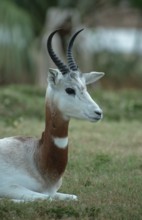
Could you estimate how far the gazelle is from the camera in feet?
25.8

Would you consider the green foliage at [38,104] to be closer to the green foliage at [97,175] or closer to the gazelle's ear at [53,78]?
the green foliage at [97,175]

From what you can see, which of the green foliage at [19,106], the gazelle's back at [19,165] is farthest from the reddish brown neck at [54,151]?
the green foliage at [19,106]

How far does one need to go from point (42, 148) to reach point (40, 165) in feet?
0.57

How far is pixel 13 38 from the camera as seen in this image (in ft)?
67.9

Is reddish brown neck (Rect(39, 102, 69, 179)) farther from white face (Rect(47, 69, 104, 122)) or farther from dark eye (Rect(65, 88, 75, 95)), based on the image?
dark eye (Rect(65, 88, 75, 95))

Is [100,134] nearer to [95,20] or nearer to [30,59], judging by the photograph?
[30,59]

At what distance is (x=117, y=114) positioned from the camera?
15.4 metres

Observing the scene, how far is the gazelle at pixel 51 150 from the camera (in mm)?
7871

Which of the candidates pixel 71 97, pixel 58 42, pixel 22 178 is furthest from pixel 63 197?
pixel 58 42

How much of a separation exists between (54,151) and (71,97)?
541mm

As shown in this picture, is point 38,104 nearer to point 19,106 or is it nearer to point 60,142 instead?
point 19,106

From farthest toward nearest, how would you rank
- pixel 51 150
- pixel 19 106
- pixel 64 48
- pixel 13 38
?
pixel 64 48 → pixel 13 38 → pixel 19 106 → pixel 51 150

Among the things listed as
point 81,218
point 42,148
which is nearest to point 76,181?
point 42,148

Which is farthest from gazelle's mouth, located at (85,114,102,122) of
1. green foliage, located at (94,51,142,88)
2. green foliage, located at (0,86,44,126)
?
green foliage, located at (94,51,142,88)
